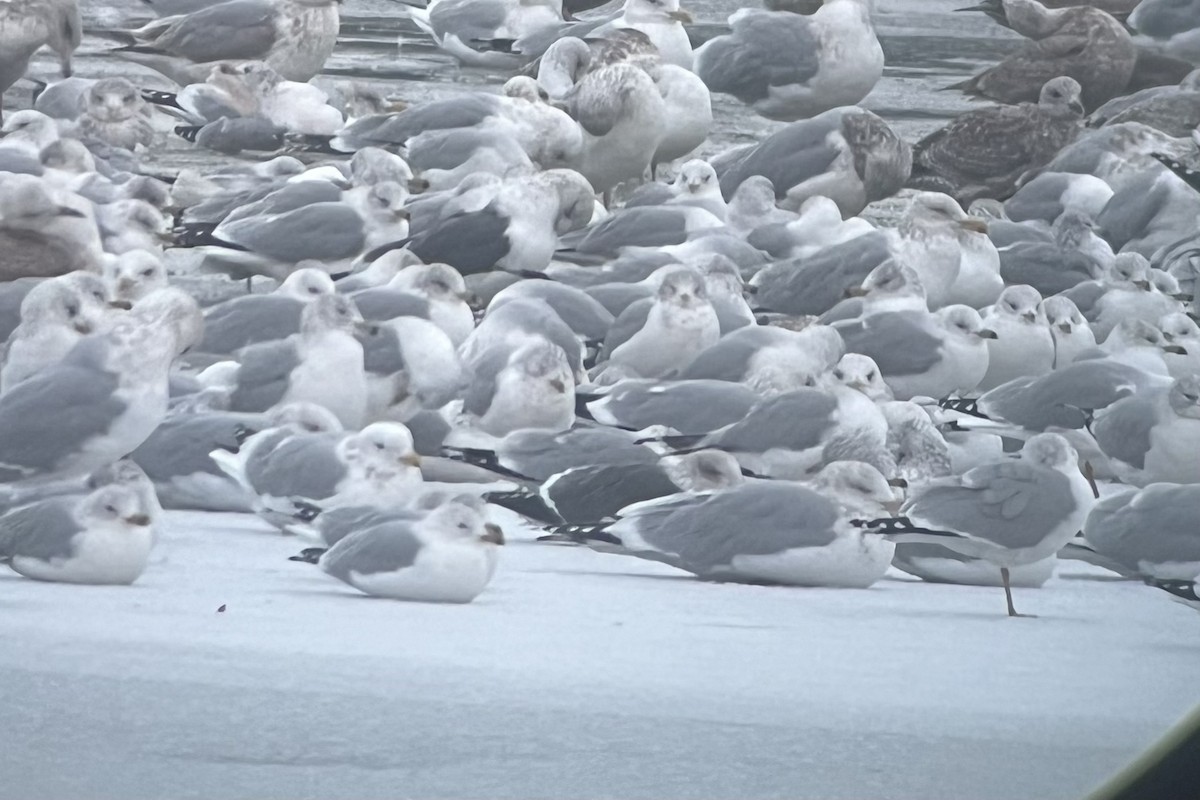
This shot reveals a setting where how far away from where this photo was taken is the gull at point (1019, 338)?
5.32 meters

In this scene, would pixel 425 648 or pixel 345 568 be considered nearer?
pixel 425 648

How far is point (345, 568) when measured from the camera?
134 inches

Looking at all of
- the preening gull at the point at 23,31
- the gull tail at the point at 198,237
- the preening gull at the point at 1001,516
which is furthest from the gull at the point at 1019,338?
the preening gull at the point at 23,31

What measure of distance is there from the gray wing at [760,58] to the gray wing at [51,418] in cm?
452

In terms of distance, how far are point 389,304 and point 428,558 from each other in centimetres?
174

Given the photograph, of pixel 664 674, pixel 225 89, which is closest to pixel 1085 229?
pixel 225 89

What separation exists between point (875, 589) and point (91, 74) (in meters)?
5.61

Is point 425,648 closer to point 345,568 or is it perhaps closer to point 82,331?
point 345,568

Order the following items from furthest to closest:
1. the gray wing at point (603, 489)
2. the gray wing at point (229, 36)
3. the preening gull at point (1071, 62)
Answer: the preening gull at point (1071, 62)
the gray wing at point (229, 36)
the gray wing at point (603, 489)

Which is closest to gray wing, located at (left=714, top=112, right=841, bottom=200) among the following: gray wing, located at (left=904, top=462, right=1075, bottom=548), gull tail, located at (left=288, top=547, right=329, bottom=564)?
gray wing, located at (left=904, top=462, right=1075, bottom=548)

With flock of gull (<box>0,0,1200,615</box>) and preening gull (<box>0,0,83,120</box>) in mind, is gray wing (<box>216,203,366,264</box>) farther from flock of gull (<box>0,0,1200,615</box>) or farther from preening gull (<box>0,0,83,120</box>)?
preening gull (<box>0,0,83,120</box>)

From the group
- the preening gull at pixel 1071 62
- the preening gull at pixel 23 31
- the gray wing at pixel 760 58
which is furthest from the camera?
the preening gull at pixel 1071 62

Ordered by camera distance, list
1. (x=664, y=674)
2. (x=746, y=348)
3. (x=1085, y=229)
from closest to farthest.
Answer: (x=664, y=674), (x=746, y=348), (x=1085, y=229)

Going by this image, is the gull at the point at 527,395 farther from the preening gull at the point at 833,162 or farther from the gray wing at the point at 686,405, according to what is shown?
the preening gull at the point at 833,162
